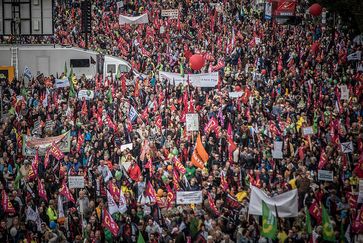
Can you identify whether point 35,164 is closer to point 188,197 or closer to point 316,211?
point 188,197

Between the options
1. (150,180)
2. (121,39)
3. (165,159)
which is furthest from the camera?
(121,39)

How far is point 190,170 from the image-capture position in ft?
74.7

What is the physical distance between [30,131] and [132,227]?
403 inches

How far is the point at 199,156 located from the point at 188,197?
3799mm

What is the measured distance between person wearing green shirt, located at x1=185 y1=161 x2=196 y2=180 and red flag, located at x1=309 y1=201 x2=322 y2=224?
5032 millimetres

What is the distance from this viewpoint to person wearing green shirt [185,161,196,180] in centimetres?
2257

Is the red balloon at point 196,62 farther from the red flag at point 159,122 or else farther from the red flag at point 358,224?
the red flag at point 358,224

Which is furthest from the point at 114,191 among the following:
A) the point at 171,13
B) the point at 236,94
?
the point at 171,13

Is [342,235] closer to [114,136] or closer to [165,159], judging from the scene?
[165,159]

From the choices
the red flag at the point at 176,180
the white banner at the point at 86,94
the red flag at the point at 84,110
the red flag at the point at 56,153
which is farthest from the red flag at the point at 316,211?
the white banner at the point at 86,94

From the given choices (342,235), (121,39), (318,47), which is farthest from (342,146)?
(121,39)

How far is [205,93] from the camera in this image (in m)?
31.5

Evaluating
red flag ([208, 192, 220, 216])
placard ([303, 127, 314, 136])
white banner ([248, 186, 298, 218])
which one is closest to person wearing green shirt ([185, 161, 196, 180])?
red flag ([208, 192, 220, 216])

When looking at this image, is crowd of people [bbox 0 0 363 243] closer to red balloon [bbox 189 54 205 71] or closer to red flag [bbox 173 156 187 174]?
red flag [bbox 173 156 187 174]
